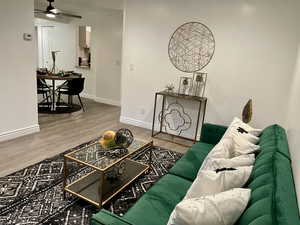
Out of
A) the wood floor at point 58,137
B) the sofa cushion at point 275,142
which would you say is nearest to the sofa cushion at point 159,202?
the sofa cushion at point 275,142

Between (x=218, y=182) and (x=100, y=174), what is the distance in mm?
1413

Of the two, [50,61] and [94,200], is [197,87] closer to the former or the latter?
[94,200]

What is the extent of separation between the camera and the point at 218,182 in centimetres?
142

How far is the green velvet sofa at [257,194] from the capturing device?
106 centimetres

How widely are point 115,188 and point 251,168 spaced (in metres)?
1.39

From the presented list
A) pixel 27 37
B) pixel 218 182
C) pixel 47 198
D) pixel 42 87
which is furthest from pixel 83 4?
pixel 218 182

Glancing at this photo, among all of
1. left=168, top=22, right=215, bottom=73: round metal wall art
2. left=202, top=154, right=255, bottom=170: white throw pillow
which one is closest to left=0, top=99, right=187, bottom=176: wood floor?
left=168, top=22, right=215, bottom=73: round metal wall art

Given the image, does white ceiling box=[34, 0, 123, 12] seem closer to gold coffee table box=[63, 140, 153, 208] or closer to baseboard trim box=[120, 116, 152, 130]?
baseboard trim box=[120, 116, 152, 130]

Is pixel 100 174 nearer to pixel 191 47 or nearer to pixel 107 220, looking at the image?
pixel 107 220

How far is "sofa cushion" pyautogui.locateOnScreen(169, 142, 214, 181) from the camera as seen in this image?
2180 millimetres

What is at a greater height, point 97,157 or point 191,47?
point 191,47

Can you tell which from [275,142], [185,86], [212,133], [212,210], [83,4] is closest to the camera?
[212,210]

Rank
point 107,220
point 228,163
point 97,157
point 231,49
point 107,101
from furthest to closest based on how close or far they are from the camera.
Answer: point 107,101
point 231,49
point 97,157
point 228,163
point 107,220

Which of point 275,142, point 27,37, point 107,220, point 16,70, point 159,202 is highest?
point 27,37
